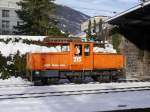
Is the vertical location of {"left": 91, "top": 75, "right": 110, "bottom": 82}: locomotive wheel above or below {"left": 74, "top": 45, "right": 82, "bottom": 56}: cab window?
below

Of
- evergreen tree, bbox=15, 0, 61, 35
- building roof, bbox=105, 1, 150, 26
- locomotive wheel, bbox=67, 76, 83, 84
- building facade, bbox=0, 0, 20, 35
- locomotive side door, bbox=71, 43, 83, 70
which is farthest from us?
building facade, bbox=0, 0, 20, 35

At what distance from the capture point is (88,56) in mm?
26531

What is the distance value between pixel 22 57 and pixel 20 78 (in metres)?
1.85

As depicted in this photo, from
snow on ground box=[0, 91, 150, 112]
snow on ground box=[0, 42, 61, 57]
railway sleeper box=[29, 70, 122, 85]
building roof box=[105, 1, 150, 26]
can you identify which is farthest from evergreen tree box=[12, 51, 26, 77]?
snow on ground box=[0, 91, 150, 112]

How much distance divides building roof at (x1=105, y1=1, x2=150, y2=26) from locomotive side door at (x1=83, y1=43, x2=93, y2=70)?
773cm

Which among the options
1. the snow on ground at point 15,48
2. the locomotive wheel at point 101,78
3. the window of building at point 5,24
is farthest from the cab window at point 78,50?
the window of building at point 5,24

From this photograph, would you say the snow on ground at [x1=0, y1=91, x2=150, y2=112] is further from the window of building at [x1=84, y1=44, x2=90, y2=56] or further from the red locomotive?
the window of building at [x1=84, y1=44, x2=90, y2=56]

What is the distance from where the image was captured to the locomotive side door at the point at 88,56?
26391mm

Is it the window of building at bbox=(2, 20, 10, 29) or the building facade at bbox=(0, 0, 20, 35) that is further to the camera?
the building facade at bbox=(0, 0, 20, 35)

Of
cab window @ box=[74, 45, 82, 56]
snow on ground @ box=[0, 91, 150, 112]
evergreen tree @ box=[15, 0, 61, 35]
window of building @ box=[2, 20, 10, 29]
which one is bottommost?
snow on ground @ box=[0, 91, 150, 112]

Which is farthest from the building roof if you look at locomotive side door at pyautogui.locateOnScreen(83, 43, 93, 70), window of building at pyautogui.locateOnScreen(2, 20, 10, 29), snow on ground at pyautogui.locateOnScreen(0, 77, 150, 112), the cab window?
window of building at pyautogui.locateOnScreen(2, 20, 10, 29)

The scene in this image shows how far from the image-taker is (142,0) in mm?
31922

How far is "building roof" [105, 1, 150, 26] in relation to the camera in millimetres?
33531

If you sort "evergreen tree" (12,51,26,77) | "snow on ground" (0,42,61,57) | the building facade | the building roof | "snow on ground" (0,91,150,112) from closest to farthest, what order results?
"snow on ground" (0,91,150,112), "evergreen tree" (12,51,26,77), "snow on ground" (0,42,61,57), the building roof, the building facade
